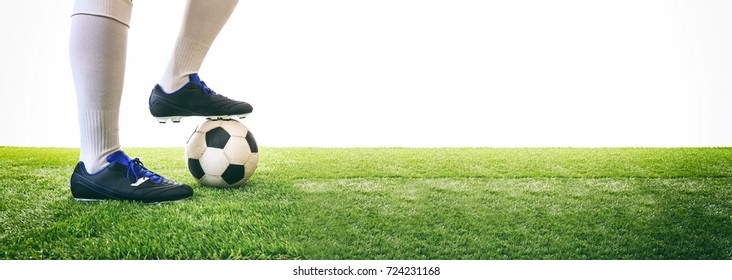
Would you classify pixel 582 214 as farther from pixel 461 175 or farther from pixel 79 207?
pixel 79 207

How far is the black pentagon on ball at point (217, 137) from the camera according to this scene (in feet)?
8.81

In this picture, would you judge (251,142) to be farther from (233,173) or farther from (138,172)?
(138,172)

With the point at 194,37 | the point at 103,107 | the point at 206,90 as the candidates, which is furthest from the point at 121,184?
the point at 194,37

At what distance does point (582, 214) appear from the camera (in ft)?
7.63

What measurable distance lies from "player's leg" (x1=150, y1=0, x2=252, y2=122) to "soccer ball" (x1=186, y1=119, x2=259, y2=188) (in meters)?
0.16

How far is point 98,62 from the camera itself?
208 centimetres

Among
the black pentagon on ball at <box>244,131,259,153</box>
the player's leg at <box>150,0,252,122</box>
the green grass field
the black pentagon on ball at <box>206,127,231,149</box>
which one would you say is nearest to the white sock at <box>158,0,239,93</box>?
the player's leg at <box>150,0,252,122</box>

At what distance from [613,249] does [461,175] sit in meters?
1.43

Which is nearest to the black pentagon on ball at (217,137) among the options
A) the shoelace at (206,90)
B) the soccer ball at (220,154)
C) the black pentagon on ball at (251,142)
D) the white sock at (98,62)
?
the soccer ball at (220,154)

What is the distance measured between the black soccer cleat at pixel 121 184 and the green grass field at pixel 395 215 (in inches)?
1.9

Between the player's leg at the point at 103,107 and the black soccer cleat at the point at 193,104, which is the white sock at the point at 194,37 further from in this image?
the player's leg at the point at 103,107

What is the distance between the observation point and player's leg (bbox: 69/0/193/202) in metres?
2.06

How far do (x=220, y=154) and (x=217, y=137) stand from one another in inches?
3.8

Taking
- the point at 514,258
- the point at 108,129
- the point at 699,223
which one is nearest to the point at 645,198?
the point at 699,223
